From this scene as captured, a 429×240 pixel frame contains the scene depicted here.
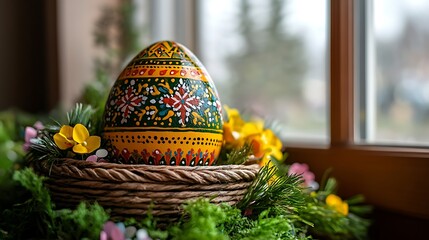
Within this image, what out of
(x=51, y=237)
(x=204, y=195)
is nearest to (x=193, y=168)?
(x=204, y=195)

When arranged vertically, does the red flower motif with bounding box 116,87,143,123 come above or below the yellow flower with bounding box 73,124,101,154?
above

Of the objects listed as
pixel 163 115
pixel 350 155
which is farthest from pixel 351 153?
pixel 163 115

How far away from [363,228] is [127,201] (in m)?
0.38

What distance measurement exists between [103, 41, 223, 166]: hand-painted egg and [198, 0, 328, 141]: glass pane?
331 millimetres

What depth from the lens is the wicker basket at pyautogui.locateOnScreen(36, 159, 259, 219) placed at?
0.54 meters

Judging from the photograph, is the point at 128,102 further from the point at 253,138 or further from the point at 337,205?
the point at 337,205

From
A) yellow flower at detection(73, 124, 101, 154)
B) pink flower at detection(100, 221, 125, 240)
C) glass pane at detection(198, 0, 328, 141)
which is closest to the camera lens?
pink flower at detection(100, 221, 125, 240)

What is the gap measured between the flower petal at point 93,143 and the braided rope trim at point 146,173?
0.11 feet

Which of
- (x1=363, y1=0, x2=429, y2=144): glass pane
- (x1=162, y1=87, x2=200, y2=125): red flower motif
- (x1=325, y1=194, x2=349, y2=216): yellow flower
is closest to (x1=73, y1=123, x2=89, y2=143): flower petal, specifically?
(x1=162, y1=87, x2=200, y2=125): red flower motif

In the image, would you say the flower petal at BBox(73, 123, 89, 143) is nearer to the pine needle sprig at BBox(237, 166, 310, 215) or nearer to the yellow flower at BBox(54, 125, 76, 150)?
the yellow flower at BBox(54, 125, 76, 150)

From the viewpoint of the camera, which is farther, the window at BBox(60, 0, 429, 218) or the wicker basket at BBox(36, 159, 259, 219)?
the window at BBox(60, 0, 429, 218)

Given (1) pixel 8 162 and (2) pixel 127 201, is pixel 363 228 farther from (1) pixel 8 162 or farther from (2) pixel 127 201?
(1) pixel 8 162

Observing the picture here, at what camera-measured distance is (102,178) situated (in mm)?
542

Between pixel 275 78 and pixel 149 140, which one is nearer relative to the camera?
pixel 149 140
